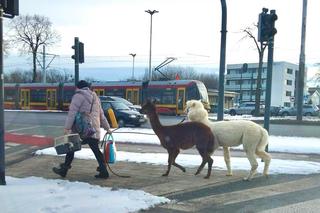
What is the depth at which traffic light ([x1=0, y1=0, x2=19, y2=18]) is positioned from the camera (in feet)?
23.7

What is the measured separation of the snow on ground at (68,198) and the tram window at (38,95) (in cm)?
4074

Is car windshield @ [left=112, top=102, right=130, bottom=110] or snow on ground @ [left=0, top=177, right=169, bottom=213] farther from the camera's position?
car windshield @ [left=112, top=102, right=130, bottom=110]

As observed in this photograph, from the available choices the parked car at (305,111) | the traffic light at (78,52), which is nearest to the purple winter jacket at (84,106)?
the traffic light at (78,52)

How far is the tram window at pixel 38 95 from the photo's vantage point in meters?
47.2

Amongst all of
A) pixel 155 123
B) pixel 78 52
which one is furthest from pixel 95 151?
pixel 78 52

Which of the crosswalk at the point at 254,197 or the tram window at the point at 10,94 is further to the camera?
the tram window at the point at 10,94

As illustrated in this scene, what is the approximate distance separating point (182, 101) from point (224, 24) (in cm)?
2658

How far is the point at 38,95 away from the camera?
47.9 m

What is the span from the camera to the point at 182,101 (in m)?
38.2

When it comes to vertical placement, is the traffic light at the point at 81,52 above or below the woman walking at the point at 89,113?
above

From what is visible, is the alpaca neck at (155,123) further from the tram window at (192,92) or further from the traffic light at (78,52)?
the tram window at (192,92)

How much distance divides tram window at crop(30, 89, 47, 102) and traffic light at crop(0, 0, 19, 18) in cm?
4086

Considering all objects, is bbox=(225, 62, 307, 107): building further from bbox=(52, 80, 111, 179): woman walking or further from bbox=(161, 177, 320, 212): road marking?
bbox=(52, 80, 111, 179): woman walking

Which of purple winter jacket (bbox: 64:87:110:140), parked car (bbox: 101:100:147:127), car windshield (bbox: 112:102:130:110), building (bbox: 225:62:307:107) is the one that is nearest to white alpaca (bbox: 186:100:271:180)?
purple winter jacket (bbox: 64:87:110:140)
